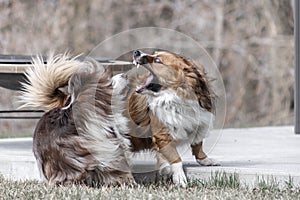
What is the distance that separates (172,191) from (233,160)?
0.87m

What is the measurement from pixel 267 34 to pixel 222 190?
7735mm

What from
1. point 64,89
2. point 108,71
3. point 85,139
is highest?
point 108,71

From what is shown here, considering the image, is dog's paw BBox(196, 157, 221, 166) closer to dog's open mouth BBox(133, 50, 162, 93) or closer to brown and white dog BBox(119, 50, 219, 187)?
brown and white dog BBox(119, 50, 219, 187)

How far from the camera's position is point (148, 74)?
4379 millimetres

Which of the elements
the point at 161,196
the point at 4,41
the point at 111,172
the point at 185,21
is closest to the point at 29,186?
the point at 111,172

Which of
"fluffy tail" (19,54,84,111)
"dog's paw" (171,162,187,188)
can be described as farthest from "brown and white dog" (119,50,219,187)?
"fluffy tail" (19,54,84,111)

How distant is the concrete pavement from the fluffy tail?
15.7 inches

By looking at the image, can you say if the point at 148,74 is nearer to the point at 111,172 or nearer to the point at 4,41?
the point at 111,172

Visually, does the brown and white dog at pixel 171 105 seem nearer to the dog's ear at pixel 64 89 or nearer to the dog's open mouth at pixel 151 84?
the dog's open mouth at pixel 151 84

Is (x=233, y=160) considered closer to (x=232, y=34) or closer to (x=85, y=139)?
(x=85, y=139)

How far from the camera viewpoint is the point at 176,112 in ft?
14.3

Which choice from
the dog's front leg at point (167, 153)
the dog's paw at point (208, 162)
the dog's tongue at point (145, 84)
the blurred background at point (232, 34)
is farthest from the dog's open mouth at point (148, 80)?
the blurred background at point (232, 34)

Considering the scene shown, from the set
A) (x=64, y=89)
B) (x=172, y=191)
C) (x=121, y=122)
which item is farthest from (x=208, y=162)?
(x=64, y=89)

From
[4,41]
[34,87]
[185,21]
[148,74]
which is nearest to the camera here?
[148,74]
